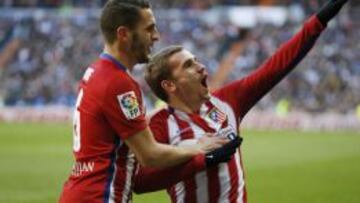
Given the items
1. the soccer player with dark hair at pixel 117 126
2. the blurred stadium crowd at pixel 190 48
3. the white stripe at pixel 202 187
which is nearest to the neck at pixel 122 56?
the soccer player with dark hair at pixel 117 126

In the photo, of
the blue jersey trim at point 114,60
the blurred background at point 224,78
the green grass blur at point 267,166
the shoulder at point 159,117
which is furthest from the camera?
the blurred background at point 224,78

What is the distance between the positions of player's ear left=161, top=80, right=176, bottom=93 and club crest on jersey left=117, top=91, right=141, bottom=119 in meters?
0.61

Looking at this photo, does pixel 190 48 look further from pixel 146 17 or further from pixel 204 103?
pixel 146 17

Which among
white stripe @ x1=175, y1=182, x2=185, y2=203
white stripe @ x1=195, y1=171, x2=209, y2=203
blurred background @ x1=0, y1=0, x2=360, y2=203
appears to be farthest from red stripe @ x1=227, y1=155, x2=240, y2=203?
blurred background @ x1=0, y1=0, x2=360, y2=203

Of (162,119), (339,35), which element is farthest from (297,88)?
(162,119)

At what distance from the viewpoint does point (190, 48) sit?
35312mm

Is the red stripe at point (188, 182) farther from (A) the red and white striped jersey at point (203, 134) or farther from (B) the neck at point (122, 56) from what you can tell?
(B) the neck at point (122, 56)

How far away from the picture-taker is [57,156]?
17500mm

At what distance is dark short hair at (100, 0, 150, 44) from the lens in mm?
3936

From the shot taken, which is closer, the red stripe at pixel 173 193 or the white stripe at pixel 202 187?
the white stripe at pixel 202 187

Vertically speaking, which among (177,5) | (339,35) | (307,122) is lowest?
(307,122)

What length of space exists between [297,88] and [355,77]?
2.39 meters

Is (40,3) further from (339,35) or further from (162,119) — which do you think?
(162,119)

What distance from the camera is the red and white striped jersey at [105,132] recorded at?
152 inches
